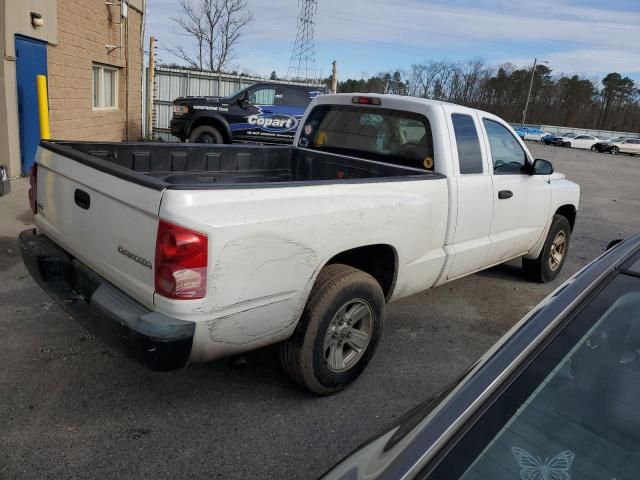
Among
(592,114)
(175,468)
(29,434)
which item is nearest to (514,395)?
(175,468)

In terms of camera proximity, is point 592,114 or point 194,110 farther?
point 592,114

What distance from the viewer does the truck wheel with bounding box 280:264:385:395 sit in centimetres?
311

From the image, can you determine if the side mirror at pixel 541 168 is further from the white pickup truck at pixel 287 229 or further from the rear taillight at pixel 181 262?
the rear taillight at pixel 181 262

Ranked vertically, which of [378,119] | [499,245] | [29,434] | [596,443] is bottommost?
[29,434]

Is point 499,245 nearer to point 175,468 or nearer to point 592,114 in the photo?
point 175,468

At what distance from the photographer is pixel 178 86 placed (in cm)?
1811

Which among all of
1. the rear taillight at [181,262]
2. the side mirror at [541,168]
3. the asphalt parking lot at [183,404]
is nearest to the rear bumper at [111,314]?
the rear taillight at [181,262]

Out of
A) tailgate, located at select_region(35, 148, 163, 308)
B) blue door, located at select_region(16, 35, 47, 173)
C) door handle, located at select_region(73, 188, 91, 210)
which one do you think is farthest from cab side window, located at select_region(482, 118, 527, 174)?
blue door, located at select_region(16, 35, 47, 173)

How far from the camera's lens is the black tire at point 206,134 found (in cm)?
1322

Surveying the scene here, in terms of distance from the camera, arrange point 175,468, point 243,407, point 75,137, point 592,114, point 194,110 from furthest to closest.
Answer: point 592,114, point 194,110, point 75,137, point 243,407, point 175,468

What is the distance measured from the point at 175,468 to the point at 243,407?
2.10 ft

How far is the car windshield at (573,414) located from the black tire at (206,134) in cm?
1252

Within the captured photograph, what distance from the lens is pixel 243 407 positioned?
127 inches

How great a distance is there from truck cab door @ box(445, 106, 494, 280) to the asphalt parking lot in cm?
71
